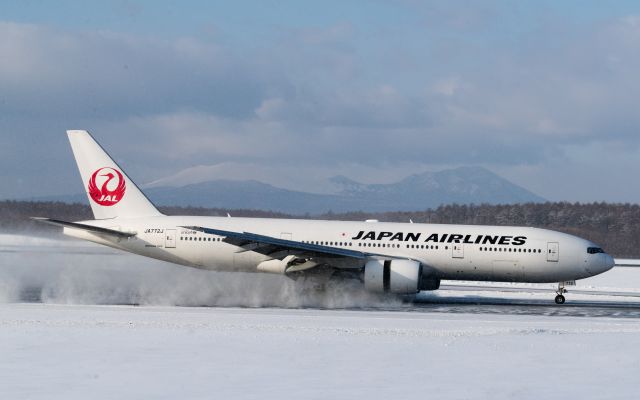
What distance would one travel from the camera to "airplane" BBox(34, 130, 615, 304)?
2898 centimetres

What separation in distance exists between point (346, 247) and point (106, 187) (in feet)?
33.8

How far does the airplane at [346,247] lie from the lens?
29.0 metres

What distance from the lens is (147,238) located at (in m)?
31.1

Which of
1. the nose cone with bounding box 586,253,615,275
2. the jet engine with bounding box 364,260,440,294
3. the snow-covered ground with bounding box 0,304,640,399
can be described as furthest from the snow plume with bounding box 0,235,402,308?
the nose cone with bounding box 586,253,615,275

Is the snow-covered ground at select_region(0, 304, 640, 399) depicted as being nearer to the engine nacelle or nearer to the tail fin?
the engine nacelle

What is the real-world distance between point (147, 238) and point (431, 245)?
36.7 ft

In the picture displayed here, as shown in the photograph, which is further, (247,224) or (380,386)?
(247,224)

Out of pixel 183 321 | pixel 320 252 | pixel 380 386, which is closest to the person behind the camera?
pixel 380 386

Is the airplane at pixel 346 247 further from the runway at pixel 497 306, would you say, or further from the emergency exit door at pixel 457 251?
the runway at pixel 497 306

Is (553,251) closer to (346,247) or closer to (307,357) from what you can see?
(346,247)

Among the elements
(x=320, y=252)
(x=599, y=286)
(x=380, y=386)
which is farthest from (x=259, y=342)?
(x=599, y=286)

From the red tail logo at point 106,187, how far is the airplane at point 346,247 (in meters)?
0.04

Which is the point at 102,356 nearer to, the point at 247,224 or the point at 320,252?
the point at 320,252

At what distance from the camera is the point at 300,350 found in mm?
15727
